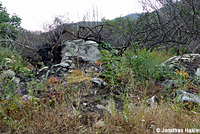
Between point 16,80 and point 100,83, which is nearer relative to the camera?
point 100,83

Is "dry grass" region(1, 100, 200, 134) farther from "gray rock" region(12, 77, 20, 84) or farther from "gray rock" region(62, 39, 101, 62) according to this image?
"gray rock" region(62, 39, 101, 62)

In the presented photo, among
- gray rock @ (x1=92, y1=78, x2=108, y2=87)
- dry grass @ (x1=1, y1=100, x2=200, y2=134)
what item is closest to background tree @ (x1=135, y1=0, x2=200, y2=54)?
gray rock @ (x1=92, y1=78, x2=108, y2=87)

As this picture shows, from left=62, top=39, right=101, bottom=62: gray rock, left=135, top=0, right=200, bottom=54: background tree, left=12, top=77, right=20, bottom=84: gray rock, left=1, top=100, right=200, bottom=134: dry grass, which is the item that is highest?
left=135, top=0, right=200, bottom=54: background tree

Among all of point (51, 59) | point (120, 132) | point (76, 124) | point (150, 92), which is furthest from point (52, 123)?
point (51, 59)

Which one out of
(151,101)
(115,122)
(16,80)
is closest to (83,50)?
(16,80)

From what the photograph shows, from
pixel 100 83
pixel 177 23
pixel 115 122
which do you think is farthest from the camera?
pixel 177 23

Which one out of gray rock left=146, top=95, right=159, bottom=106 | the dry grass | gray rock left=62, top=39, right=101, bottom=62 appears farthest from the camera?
gray rock left=62, top=39, right=101, bottom=62

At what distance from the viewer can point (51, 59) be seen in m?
4.87

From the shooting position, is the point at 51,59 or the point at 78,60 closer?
the point at 78,60

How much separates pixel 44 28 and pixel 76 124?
4979 millimetres

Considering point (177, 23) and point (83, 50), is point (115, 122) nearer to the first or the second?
point (83, 50)

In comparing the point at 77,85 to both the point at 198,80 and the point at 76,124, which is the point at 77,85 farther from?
the point at 198,80

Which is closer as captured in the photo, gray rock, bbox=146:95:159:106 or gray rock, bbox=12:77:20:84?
gray rock, bbox=146:95:159:106

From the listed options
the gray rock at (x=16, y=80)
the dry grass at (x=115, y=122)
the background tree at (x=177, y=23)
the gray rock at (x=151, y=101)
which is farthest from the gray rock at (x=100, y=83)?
the background tree at (x=177, y=23)
